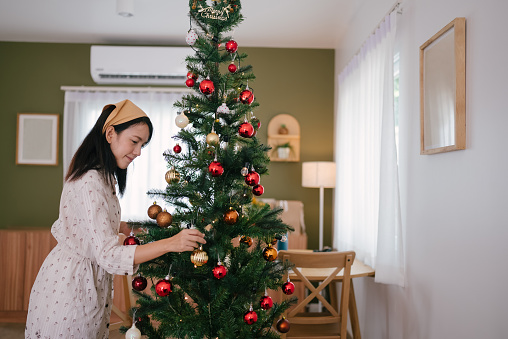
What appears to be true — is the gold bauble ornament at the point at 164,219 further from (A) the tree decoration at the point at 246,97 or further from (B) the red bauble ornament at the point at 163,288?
(A) the tree decoration at the point at 246,97

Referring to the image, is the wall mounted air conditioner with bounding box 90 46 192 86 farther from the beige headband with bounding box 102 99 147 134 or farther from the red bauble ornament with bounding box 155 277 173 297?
the red bauble ornament with bounding box 155 277 173 297

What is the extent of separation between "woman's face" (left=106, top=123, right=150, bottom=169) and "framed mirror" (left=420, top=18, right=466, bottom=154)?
127 cm

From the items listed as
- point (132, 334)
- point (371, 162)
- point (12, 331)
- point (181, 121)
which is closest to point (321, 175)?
point (371, 162)

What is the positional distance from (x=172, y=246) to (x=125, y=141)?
435mm

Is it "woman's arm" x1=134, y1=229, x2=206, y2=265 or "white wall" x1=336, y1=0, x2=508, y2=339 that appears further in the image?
"white wall" x1=336, y1=0, x2=508, y2=339

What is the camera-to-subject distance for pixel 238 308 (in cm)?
155

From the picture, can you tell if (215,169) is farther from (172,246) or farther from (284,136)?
(284,136)

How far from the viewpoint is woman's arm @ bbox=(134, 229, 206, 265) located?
134 cm

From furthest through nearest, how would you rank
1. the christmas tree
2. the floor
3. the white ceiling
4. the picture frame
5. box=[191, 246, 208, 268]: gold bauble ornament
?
the picture frame < the floor < the white ceiling < the christmas tree < box=[191, 246, 208, 268]: gold bauble ornament

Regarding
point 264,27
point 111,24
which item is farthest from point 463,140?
point 111,24

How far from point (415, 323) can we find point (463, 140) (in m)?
1.05

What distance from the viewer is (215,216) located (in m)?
1.53

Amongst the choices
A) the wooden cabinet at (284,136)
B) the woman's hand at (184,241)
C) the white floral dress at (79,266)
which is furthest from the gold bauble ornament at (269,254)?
the wooden cabinet at (284,136)

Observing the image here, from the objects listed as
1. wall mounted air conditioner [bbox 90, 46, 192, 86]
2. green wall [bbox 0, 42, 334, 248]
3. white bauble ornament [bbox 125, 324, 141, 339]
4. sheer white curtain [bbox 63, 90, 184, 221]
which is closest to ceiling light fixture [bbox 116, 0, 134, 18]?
wall mounted air conditioner [bbox 90, 46, 192, 86]
